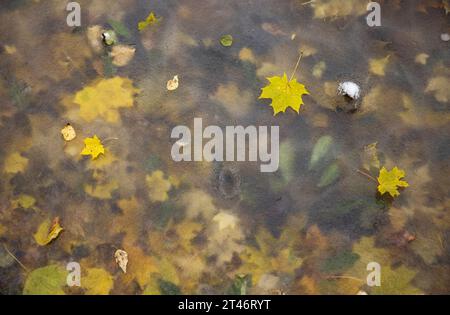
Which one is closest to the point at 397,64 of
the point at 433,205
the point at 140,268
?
the point at 433,205

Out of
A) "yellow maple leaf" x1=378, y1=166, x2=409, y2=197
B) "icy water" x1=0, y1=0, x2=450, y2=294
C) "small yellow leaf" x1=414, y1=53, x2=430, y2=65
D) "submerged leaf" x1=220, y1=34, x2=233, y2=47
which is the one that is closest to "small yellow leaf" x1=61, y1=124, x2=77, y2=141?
"icy water" x1=0, y1=0, x2=450, y2=294

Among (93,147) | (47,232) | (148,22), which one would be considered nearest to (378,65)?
(148,22)

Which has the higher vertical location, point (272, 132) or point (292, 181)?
point (272, 132)

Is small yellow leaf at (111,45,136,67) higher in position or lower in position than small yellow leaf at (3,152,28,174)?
higher

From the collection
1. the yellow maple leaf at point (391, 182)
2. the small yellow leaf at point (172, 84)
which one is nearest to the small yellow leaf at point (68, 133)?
the small yellow leaf at point (172, 84)

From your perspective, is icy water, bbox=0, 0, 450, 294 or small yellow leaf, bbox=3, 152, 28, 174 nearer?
icy water, bbox=0, 0, 450, 294

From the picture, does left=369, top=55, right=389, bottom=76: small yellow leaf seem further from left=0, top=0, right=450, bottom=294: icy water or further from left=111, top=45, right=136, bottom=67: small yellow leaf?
left=111, top=45, right=136, bottom=67: small yellow leaf
